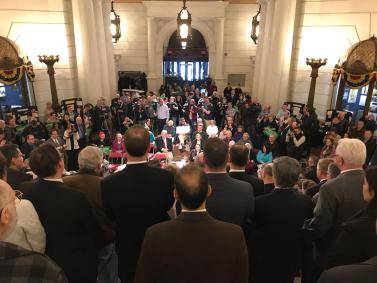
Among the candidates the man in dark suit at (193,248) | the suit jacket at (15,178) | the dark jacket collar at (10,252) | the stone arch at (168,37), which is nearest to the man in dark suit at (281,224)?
the man in dark suit at (193,248)

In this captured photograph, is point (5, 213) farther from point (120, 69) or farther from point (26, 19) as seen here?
point (120, 69)

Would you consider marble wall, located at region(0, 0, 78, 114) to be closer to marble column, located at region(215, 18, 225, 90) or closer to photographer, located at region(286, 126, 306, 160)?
photographer, located at region(286, 126, 306, 160)

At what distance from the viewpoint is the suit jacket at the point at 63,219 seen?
213cm

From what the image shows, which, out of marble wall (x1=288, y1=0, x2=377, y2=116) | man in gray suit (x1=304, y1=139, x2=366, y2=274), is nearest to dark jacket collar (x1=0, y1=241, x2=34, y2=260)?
man in gray suit (x1=304, y1=139, x2=366, y2=274)

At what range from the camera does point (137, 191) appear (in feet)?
7.31

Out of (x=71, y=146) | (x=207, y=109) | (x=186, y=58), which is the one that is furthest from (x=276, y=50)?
(x=186, y=58)

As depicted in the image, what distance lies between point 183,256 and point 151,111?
10021mm

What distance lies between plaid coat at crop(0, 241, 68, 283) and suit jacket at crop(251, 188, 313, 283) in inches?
63.9

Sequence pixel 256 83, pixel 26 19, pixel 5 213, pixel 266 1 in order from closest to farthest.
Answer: pixel 5 213
pixel 26 19
pixel 266 1
pixel 256 83

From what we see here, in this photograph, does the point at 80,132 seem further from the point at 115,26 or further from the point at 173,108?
the point at 115,26

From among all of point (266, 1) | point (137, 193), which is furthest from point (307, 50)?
point (137, 193)

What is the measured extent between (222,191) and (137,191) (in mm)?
610

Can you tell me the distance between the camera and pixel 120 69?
57.1ft

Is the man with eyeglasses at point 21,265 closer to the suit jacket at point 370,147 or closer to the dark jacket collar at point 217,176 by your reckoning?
the dark jacket collar at point 217,176
